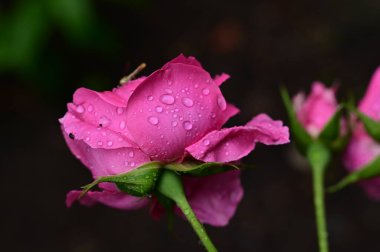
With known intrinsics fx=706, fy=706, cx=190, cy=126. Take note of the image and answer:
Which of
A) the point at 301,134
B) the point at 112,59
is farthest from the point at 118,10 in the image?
the point at 301,134

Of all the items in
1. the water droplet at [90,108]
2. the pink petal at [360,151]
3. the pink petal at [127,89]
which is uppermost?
the pink petal at [127,89]

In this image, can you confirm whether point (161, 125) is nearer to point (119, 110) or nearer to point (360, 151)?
point (119, 110)

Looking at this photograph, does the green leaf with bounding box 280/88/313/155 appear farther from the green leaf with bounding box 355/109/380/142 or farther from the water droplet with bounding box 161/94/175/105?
the water droplet with bounding box 161/94/175/105

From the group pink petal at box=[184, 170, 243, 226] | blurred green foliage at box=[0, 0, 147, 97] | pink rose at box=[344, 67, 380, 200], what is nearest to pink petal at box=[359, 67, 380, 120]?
pink rose at box=[344, 67, 380, 200]

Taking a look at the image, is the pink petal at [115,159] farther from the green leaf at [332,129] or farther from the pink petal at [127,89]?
the green leaf at [332,129]

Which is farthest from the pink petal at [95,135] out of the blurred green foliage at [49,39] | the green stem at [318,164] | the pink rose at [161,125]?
the blurred green foliage at [49,39]

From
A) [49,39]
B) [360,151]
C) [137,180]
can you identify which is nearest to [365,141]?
[360,151]

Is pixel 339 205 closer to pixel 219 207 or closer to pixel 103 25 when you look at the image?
pixel 103 25
